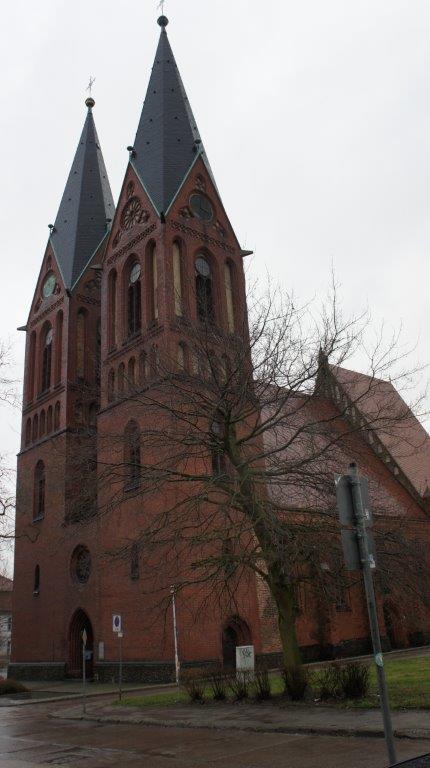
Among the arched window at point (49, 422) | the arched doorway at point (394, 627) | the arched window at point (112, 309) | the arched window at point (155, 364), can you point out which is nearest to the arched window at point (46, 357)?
the arched window at point (49, 422)

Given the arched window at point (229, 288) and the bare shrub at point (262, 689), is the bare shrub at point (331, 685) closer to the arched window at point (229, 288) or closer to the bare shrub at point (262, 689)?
the bare shrub at point (262, 689)

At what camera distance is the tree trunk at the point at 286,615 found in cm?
1370

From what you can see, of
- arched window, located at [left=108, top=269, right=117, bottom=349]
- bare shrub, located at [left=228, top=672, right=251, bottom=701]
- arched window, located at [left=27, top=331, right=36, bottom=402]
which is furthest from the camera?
arched window, located at [left=27, top=331, right=36, bottom=402]

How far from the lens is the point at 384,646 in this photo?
29.3 metres

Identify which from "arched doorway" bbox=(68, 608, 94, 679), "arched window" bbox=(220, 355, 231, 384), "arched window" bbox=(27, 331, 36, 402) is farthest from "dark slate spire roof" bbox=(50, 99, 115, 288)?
"arched window" bbox=(220, 355, 231, 384)

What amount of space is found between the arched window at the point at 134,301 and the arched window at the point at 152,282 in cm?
99

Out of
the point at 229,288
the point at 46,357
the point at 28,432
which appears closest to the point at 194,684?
the point at 229,288

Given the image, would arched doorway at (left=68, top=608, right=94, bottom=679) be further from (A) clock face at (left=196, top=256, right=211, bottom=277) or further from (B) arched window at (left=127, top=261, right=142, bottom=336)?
(A) clock face at (left=196, top=256, right=211, bottom=277)

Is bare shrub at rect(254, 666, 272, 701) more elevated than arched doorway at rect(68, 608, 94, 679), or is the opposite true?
arched doorway at rect(68, 608, 94, 679)

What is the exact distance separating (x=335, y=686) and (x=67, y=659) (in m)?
18.3

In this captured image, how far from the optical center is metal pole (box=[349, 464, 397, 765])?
630cm

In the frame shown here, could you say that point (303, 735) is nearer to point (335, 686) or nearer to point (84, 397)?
point (335, 686)

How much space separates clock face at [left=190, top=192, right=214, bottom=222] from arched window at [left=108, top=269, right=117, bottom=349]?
4670mm

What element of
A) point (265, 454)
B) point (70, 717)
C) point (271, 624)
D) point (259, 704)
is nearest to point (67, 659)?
point (271, 624)
